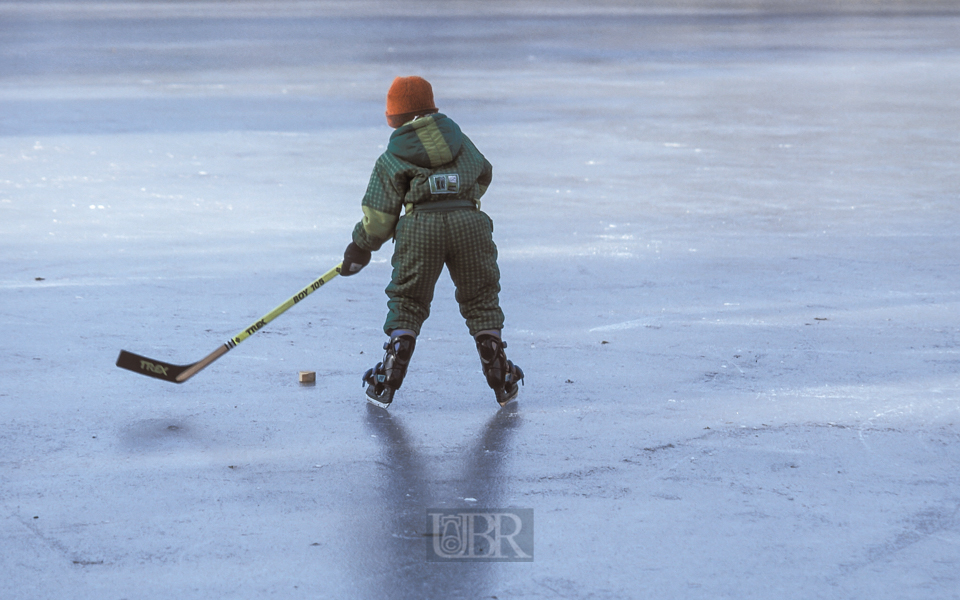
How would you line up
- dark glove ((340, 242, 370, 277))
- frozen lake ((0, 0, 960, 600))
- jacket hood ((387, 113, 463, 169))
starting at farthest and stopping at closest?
dark glove ((340, 242, 370, 277)), jacket hood ((387, 113, 463, 169)), frozen lake ((0, 0, 960, 600))

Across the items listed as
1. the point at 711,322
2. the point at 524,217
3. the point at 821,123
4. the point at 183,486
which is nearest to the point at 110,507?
the point at 183,486

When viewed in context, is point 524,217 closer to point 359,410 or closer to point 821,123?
point 359,410

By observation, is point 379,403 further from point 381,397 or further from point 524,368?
point 524,368

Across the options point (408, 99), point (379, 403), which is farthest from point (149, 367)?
point (408, 99)

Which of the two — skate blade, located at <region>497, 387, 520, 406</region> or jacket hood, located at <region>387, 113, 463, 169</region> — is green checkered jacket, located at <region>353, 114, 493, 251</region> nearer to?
jacket hood, located at <region>387, 113, 463, 169</region>

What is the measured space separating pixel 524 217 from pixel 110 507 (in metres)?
5.08

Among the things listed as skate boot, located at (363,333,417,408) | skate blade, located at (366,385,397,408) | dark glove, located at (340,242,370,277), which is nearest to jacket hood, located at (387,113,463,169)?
dark glove, located at (340,242,370,277)

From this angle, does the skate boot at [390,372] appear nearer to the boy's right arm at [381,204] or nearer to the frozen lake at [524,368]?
the frozen lake at [524,368]

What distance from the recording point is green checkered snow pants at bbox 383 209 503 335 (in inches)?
186

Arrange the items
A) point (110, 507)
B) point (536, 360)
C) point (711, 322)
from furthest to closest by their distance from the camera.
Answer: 1. point (711, 322)
2. point (536, 360)
3. point (110, 507)

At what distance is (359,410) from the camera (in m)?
4.79

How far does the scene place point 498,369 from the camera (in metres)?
4.80

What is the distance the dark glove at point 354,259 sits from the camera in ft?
15.6

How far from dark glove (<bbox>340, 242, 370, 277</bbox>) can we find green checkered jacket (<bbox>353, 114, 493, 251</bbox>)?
29 mm
